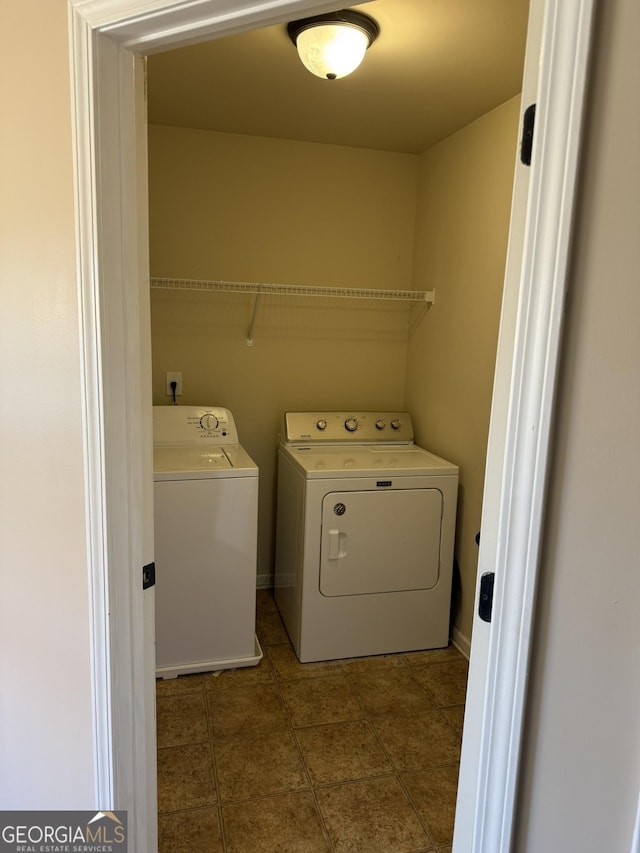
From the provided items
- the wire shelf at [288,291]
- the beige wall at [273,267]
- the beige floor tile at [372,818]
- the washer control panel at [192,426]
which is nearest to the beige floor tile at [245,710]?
the beige floor tile at [372,818]

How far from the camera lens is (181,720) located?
6.91ft

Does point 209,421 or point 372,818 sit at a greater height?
point 209,421

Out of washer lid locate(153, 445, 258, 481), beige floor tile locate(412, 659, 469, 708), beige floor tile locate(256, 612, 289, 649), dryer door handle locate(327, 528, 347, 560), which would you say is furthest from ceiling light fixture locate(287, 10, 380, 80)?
beige floor tile locate(256, 612, 289, 649)

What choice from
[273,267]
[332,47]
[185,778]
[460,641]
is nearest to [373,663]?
[460,641]

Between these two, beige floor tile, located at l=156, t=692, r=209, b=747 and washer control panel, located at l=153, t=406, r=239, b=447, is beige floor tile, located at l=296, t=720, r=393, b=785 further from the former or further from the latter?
washer control panel, located at l=153, t=406, r=239, b=447

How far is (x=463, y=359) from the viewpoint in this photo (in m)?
2.57

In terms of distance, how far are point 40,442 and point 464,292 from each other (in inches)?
76.5

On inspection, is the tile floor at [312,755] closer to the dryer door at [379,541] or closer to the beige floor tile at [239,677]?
the beige floor tile at [239,677]

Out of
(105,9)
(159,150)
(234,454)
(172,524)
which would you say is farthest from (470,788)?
(159,150)

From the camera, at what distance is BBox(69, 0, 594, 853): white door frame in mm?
739

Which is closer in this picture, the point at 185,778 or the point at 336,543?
the point at 185,778

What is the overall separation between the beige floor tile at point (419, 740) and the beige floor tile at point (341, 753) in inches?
1.9

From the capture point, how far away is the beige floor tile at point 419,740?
1950 millimetres

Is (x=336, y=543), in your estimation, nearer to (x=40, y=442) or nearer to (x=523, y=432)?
(x=40, y=442)
